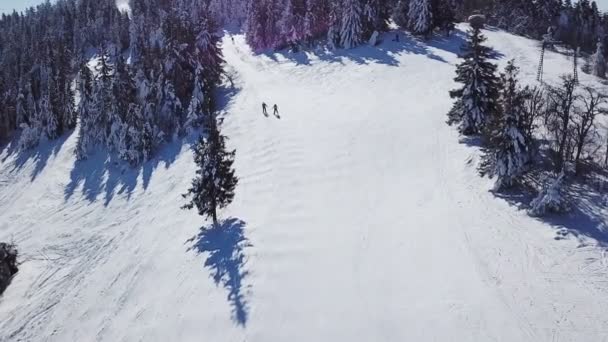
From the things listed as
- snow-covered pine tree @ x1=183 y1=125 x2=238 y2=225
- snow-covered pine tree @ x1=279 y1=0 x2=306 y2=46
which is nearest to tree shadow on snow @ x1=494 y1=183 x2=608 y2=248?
snow-covered pine tree @ x1=183 y1=125 x2=238 y2=225

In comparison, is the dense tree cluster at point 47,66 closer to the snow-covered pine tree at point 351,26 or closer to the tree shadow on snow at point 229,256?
the snow-covered pine tree at point 351,26

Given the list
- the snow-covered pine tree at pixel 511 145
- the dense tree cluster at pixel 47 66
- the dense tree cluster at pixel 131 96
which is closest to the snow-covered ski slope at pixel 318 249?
the snow-covered pine tree at pixel 511 145

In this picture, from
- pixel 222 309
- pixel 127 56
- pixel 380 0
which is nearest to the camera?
pixel 222 309

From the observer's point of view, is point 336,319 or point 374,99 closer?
point 336,319

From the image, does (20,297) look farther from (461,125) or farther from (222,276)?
(461,125)

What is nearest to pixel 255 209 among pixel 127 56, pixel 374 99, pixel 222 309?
pixel 222 309

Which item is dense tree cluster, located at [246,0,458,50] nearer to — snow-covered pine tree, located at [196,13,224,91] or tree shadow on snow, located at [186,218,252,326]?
snow-covered pine tree, located at [196,13,224,91]

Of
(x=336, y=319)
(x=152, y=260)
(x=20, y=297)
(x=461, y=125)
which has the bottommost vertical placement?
(x=20, y=297)
